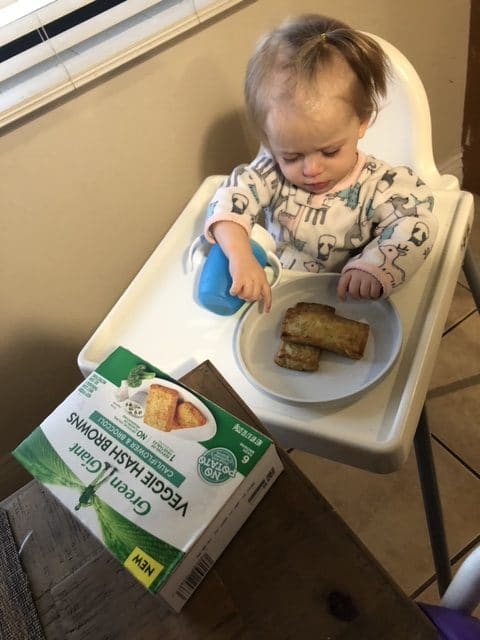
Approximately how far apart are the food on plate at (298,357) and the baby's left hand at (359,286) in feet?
0.26

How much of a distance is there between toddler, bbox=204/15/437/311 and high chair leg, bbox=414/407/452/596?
19 cm

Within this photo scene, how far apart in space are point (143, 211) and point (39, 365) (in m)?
0.33

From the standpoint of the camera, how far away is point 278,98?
2.22ft

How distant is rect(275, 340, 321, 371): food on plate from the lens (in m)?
0.65

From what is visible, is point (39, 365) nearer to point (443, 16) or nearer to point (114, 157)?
point (114, 157)

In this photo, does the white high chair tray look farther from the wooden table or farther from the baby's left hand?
the wooden table

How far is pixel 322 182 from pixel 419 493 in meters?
0.69

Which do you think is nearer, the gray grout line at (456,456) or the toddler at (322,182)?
the toddler at (322,182)

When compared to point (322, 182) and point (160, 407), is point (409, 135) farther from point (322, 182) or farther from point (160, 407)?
point (160, 407)

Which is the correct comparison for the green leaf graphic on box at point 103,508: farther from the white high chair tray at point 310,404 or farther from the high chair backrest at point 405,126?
the high chair backrest at point 405,126

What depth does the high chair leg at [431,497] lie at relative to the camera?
74cm

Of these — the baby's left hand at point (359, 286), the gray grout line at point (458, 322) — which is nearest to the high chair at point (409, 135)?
the baby's left hand at point (359, 286)

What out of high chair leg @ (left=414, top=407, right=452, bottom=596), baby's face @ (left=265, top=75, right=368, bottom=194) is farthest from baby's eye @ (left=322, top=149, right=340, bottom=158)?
high chair leg @ (left=414, top=407, right=452, bottom=596)

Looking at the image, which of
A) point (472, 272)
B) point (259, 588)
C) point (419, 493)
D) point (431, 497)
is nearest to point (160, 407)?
point (259, 588)
